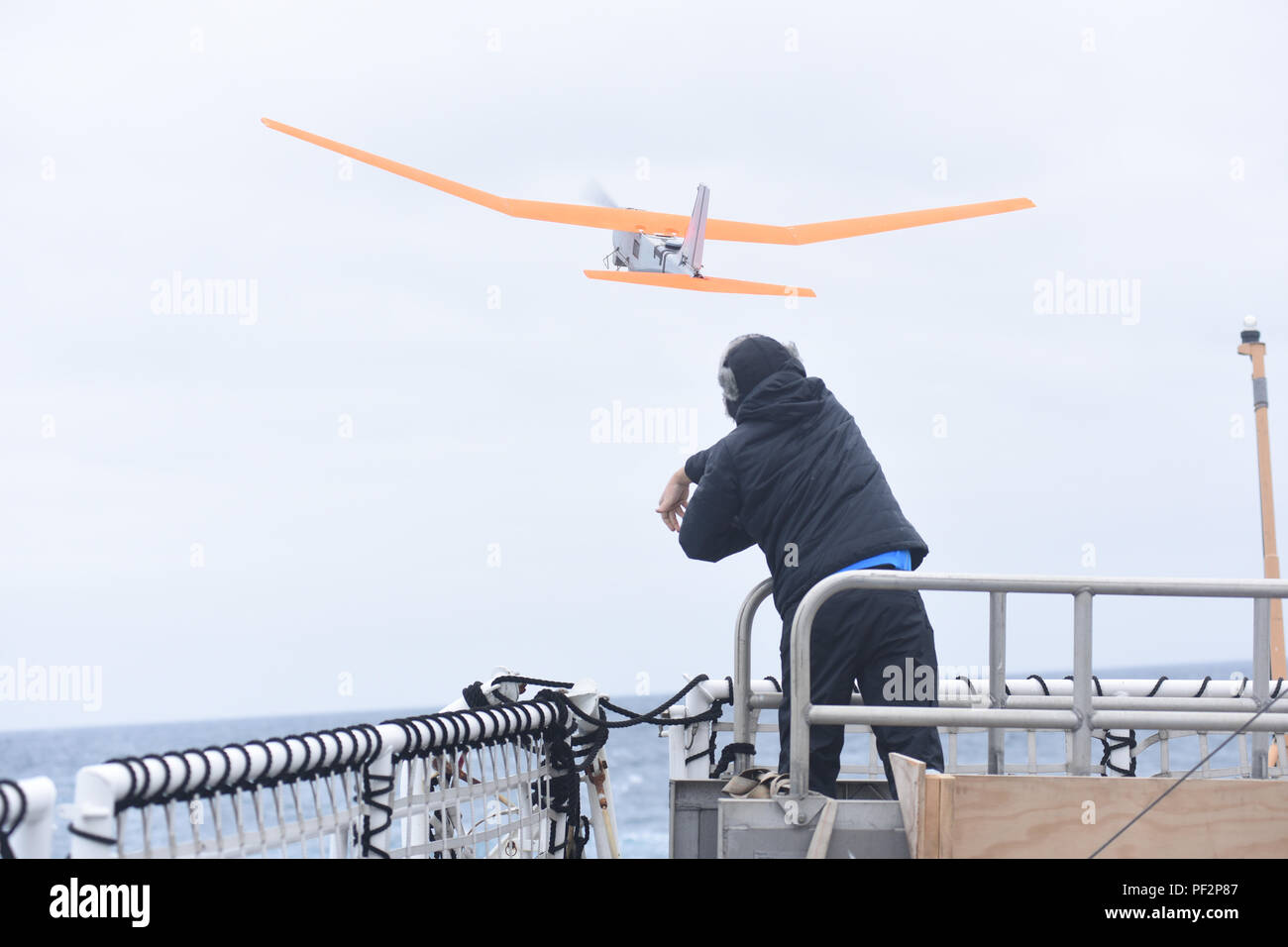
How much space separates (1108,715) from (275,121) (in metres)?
17.2

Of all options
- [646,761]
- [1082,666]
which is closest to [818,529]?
[1082,666]

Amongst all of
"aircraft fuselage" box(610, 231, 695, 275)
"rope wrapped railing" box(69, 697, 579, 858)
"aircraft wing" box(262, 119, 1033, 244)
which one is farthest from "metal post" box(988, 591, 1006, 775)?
"aircraft fuselage" box(610, 231, 695, 275)

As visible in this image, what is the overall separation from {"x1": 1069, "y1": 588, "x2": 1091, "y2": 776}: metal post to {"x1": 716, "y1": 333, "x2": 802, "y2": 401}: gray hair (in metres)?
1.54

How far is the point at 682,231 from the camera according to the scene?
27250mm

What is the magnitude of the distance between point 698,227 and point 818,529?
2198 centimetres

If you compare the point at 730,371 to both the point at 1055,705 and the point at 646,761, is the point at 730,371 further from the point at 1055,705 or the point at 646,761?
the point at 646,761

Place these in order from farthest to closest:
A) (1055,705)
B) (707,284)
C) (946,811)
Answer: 1. (707,284)
2. (1055,705)
3. (946,811)

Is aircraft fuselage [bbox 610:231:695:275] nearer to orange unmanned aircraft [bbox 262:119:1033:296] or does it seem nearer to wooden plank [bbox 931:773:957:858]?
orange unmanned aircraft [bbox 262:119:1033:296]

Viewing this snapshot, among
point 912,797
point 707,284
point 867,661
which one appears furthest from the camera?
point 707,284

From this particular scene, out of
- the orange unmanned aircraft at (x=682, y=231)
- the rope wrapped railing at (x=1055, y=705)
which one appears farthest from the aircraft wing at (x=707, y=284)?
the rope wrapped railing at (x=1055, y=705)
